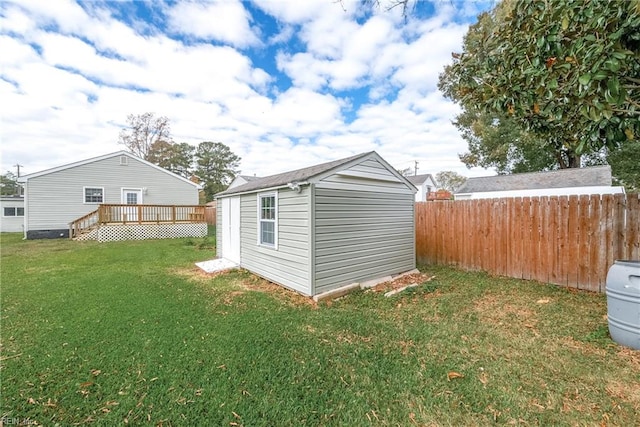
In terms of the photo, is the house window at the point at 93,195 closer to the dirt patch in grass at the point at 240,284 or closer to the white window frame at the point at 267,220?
the dirt patch in grass at the point at 240,284

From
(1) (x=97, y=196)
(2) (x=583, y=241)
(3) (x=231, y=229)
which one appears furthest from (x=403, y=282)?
(1) (x=97, y=196)

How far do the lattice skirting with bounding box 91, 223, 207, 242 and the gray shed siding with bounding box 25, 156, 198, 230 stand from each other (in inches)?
123

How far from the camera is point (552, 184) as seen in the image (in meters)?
15.4

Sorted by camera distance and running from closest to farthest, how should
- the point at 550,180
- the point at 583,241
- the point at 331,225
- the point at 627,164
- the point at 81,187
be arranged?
the point at 583,241 → the point at 331,225 → the point at 81,187 → the point at 550,180 → the point at 627,164

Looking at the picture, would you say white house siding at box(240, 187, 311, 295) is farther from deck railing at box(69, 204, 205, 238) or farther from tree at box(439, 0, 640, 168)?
deck railing at box(69, 204, 205, 238)

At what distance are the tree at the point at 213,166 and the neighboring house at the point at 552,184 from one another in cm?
2889

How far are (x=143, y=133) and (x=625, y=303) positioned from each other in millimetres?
33697

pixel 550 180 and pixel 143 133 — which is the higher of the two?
pixel 143 133

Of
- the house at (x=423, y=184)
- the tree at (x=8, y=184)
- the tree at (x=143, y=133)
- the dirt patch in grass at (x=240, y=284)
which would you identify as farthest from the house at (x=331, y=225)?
the tree at (x=8, y=184)

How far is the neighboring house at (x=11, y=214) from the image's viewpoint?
1856cm

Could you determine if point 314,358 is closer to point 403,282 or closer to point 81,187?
point 403,282

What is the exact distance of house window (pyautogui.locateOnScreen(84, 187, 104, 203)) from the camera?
49.5 ft

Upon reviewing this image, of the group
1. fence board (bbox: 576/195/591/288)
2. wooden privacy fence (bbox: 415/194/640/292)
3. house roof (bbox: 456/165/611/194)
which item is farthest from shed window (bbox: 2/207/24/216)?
house roof (bbox: 456/165/611/194)

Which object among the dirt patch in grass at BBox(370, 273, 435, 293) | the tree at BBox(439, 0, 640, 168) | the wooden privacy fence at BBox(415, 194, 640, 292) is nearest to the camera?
the tree at BBox(439, 0, 640, 168)
